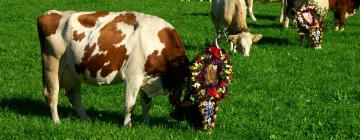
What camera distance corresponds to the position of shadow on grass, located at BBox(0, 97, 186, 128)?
1083cm

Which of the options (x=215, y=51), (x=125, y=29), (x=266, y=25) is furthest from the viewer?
(x=266, y=25)

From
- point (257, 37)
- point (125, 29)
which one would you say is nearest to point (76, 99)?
point (125, 29)

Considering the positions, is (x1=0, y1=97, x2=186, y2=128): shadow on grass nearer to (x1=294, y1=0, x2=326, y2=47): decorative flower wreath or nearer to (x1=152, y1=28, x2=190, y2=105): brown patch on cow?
(x1=152, y1=28, x2=190, y2=105): brown patch on cow

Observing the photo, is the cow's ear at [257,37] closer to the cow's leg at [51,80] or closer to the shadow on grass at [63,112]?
the shadow on grass at [63,112]

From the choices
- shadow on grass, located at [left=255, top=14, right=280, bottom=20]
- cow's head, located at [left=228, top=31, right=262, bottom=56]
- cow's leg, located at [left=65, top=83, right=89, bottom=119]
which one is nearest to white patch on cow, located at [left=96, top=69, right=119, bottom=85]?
cow's leg, located at [left=65, top=83, right=89, bottom=119]

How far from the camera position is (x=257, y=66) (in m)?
17.0

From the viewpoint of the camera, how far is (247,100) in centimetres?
1282

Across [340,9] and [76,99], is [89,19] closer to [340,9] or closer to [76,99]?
[76,99]

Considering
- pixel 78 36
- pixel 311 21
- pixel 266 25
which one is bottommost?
pixel 266 25

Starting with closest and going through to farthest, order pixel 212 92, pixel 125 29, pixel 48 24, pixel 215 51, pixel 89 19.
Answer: pixel 212 92, pixel 215 51, pixel 125 29, pixel 89 19, pixel 48 24

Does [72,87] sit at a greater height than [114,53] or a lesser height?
lesser

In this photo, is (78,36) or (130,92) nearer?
(130,92)

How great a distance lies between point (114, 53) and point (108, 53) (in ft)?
0.44

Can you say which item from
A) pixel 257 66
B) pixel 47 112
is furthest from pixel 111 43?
pixel 257 66
